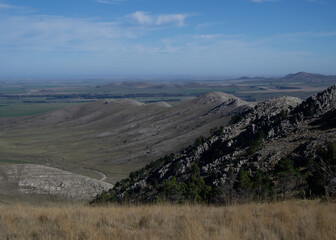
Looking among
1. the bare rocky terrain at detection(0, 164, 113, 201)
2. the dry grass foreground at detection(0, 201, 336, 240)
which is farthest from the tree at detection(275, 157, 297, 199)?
the bare rocky terrain at detection(0, 164, 113, 201)

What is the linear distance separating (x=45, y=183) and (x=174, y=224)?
4640 centimetres

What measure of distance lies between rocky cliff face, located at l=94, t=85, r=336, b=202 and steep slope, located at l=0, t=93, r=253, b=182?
94.7 ft


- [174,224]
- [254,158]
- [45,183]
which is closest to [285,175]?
[254,158]

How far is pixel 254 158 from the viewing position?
30203 millimetres

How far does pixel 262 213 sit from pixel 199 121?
92.1 meters

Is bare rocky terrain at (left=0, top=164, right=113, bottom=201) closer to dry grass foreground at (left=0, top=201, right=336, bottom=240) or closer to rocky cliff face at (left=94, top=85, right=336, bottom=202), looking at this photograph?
rocky cliff face at (left=94, top=85, right=336, bottom=202)

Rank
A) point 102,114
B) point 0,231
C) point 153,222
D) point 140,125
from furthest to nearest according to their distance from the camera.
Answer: point 102,114
point 140,125
point 153,222
point 0,231

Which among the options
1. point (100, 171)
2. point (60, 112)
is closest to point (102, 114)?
point (60, 112)

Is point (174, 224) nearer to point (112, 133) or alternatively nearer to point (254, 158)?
point (254, 158)

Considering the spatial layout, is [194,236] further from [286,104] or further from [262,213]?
[286,104]

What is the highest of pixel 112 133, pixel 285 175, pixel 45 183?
pixel 285 175

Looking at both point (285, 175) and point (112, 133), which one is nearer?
point (285, 175)

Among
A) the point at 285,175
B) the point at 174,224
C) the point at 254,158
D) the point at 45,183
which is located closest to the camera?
the point at 174,224

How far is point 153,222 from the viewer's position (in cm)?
802
